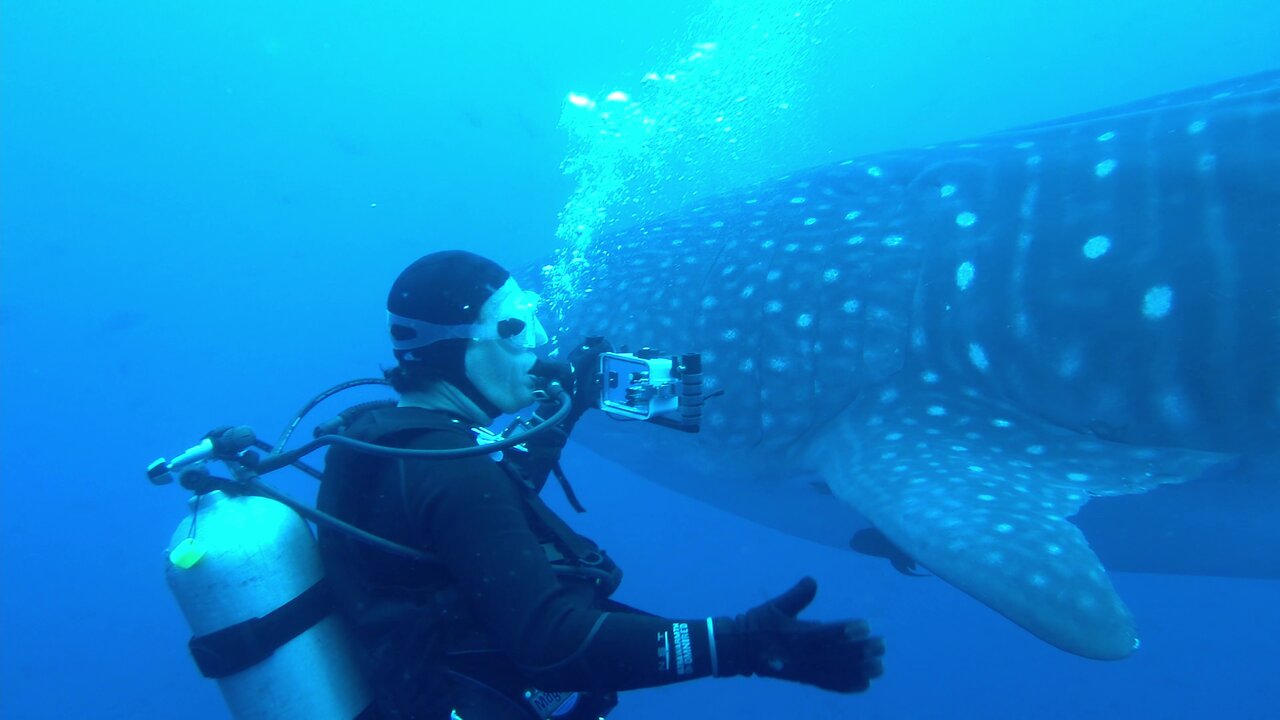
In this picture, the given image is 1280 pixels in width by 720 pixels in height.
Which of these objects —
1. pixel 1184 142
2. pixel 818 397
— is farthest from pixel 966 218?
pixel 818 397

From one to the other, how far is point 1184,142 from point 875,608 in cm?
751

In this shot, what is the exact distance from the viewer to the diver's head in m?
1.80

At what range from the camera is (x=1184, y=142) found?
2572mm

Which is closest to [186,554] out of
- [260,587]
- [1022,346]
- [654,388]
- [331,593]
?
[260,587]

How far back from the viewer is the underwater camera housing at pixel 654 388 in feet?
6.98

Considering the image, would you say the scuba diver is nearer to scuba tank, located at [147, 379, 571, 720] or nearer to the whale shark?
scuba tank, located at [147, 379, 571, 720]

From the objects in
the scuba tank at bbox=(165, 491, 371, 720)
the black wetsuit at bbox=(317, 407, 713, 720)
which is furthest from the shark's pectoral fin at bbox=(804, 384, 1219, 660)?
the scuba tank at bbox=(165, 491, 371, 720)

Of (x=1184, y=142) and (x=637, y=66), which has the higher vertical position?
(x=637, y=66)

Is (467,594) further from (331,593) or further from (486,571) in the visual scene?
(331,593)

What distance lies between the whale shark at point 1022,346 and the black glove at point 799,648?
924mm

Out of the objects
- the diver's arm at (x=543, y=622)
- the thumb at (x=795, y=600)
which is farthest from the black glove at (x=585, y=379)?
the thumb at (x=795, y=600)

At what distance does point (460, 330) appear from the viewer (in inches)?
71.2

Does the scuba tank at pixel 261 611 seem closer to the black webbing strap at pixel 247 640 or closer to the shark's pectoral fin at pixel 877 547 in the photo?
the black webbing strap at pixel 247 640

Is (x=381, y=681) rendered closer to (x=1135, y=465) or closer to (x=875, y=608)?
(x=1135, y=465)
